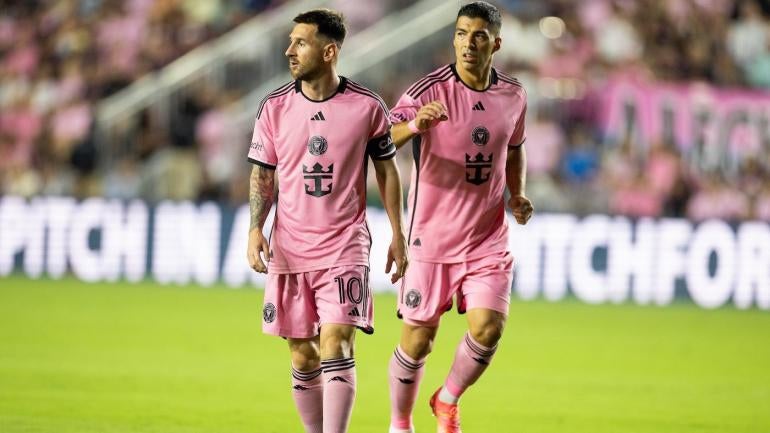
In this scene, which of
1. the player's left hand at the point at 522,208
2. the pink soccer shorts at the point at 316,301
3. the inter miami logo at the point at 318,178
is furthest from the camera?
the player's left hand at the point at 522,208

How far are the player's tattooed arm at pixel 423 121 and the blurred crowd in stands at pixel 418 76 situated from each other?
10.7m

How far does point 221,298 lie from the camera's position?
16.2 meters

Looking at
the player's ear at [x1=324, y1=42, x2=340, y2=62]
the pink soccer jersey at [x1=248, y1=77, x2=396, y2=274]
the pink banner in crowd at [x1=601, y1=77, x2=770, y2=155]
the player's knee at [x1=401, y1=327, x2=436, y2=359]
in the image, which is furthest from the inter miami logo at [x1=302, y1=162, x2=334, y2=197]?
the pink banner in crowd at [x1=601, y1=77, x2=770, y2=155]

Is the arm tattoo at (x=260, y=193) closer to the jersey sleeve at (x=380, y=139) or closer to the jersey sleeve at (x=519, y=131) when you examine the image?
the jersey sleeve at (x=380, y=139)

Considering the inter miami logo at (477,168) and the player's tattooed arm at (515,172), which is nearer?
the inter miami logo at (477,168)

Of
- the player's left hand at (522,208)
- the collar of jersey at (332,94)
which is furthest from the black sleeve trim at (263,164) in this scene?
the player's left hand at (522,208)

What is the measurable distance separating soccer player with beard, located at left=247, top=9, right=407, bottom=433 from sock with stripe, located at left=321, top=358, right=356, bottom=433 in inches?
1.7

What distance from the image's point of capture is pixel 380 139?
686 centimetres

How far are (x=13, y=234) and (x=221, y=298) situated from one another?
11.6 ft

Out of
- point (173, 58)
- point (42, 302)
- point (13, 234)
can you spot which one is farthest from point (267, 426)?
point (173, 58)

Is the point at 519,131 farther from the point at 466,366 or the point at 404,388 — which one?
the point at 404,388

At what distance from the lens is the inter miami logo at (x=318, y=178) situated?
6.73 m

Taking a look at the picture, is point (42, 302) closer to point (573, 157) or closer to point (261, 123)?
point (573, 157)

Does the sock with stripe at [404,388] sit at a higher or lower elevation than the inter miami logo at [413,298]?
lower
